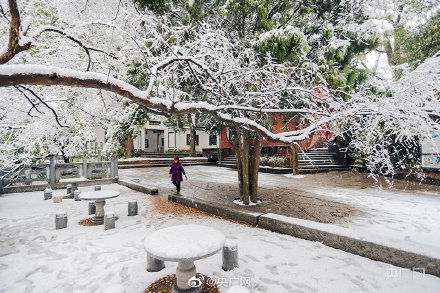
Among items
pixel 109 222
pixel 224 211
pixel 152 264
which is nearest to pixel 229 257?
pixel 152 264

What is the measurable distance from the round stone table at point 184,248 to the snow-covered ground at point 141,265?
2.35 ft

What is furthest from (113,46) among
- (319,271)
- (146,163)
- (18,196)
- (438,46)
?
(146,163)

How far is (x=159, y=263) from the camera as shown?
4191 millimetres

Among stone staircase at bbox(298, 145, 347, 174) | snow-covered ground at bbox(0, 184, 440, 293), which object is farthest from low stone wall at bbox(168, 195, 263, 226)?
stone staircase at bbox(298, 145, 347, 174)

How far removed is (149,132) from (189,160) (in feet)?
37.6

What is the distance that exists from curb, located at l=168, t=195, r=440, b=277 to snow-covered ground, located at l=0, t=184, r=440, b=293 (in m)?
0.13

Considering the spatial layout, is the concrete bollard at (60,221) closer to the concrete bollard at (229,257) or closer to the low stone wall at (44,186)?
the concrete bollard at (229,257)

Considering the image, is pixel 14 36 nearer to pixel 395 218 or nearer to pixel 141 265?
pixel 141 265

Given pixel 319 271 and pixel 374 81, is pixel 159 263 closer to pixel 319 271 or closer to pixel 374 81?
pixel 319 271

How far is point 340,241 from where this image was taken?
4.74m

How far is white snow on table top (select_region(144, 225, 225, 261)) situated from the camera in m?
3.04

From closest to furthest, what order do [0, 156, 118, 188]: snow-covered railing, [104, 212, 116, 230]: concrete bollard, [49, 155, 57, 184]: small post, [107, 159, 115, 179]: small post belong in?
1. [104, 212, 116, 230]: concrete bollard
2. [0, 156, 118, 188]: snow-covered railing
3. [49, 155, 57, 184]: small post
4. [107, 159, 115, 179]: small post

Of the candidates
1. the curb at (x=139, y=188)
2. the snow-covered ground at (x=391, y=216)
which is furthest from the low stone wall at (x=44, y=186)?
the snow-covered ground at (x=391, y=216)

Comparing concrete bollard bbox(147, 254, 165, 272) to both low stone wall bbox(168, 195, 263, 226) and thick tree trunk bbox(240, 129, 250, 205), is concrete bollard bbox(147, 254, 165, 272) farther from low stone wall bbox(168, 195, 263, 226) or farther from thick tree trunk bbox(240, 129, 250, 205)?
thick tree trunk bbox(240, 129, 250, 205)
